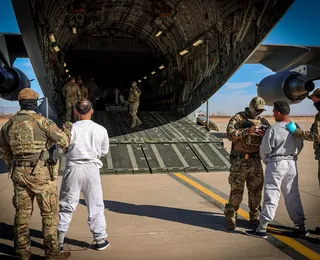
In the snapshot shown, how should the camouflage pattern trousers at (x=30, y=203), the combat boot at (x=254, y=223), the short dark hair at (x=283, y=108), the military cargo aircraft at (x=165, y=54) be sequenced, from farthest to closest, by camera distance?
the military cargo aircraft at (x=165, y=54), the combat boot at (x=254, y=223), the short dark hair at (x=283, y=108), the camouflage pattern trousers at (x=30, y=203)

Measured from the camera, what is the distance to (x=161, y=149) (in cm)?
1020

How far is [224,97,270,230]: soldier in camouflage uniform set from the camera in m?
4.61

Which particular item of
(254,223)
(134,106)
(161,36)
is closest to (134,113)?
(134,106)

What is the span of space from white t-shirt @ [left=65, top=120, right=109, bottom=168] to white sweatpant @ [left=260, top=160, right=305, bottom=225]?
2.08m

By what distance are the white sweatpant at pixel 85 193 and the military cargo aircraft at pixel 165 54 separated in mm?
2583

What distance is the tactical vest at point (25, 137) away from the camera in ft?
11.7

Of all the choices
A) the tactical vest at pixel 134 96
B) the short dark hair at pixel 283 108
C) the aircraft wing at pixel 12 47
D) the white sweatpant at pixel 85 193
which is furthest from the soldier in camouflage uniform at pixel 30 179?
the aircraft wing at pixel 12 47

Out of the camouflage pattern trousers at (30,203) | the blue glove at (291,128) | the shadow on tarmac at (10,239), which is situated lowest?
the shadow on tarmac at (10,239)

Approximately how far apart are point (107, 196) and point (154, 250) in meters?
2.79

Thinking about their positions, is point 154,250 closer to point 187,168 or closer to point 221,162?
point 187,168

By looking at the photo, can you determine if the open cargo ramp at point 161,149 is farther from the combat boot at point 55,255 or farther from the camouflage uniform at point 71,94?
the combat boot at point 55,255

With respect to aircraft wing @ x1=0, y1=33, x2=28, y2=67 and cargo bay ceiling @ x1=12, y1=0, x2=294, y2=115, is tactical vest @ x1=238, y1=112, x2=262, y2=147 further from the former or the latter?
aircraft wing @ x1=0, y1=33, x2=28, y2=67

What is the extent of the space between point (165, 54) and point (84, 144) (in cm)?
1353

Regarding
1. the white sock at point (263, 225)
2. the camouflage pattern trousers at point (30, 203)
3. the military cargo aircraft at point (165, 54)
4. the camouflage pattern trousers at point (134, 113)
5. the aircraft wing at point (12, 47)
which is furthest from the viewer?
the aircraft wing at point (12, 47)
